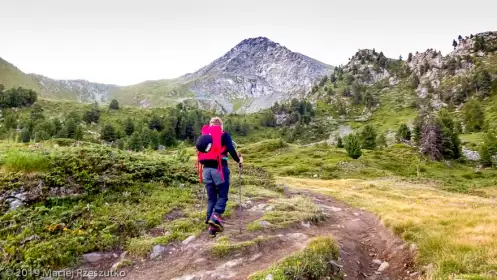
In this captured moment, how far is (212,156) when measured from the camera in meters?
11.6

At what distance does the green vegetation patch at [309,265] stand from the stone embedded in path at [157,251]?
12.9 feet

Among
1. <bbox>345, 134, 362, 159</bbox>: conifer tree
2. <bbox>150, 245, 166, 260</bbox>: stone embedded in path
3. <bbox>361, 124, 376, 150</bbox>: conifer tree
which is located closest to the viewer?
<bbox>150, 245, 166, 260</bbox>: stone embedded in path

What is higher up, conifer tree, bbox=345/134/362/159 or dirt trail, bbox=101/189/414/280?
dirt trail, bbox=101/189/414/280

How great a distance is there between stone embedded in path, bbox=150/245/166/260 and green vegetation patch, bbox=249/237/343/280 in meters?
3.93

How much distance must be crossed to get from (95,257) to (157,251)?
6.54 feet

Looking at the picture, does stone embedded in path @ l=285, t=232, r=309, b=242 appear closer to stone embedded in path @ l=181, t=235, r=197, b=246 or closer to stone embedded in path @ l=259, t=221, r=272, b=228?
A: stone embedded in path @ l=259, t=221, r=272, b=228

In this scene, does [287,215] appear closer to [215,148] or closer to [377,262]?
[377,262]

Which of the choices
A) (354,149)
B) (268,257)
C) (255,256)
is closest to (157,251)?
(255,256)

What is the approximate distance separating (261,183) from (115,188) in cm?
1394

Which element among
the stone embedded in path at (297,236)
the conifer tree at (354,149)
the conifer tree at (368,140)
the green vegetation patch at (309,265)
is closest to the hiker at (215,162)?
the stone embedded in path at (297,236)

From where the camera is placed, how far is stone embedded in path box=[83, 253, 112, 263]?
1012 centimetres

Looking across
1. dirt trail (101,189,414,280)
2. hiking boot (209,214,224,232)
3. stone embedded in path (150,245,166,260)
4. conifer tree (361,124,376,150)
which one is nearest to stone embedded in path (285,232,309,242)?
dirt trail (101,189,414,280)

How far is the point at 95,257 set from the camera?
10.3m

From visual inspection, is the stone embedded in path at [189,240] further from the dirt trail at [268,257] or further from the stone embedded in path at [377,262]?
the stone embedded in path at [377,262]
